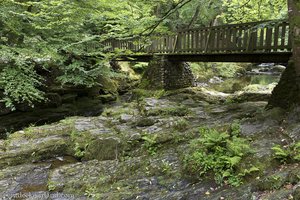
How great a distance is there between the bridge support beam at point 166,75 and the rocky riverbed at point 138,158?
16.0 feet

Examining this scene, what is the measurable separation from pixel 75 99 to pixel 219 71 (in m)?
16.9

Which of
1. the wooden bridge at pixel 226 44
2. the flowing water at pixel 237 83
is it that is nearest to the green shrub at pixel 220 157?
the wooden bridge at pixel 226 44

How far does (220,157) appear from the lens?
5.83 m

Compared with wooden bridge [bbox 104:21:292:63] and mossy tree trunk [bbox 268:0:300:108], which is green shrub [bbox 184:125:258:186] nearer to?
mossy tree trunk [bbox 268:0:300:108]

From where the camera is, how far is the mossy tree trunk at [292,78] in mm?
6297

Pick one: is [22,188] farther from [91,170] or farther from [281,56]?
[281,56]

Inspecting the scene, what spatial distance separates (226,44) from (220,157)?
7.20 m

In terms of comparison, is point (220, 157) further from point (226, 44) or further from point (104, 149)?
point (226, 44)

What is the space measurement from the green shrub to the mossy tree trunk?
69.9 inches

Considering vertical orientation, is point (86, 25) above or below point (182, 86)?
above

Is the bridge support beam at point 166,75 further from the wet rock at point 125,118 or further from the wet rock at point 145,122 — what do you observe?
the wet rock at point 145,122

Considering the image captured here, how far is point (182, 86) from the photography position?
52.7ft

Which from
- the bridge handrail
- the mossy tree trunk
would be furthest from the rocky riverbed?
the bridge handrail

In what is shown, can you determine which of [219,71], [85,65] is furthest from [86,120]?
[219,71]
